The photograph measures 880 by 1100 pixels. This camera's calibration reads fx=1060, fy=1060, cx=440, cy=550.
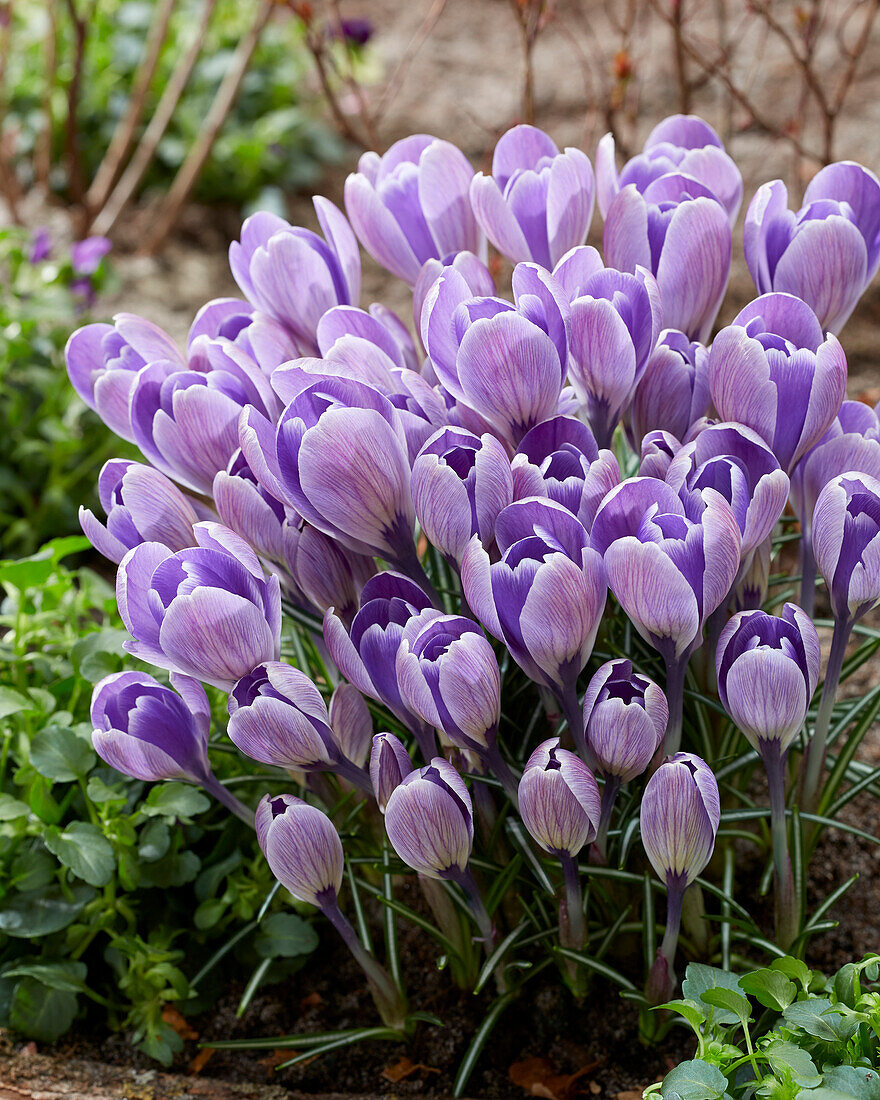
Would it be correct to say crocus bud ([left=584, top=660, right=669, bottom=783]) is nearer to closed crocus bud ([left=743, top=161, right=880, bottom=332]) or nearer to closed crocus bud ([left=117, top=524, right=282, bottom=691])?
closed crocus bud ([left=117, top=524, right=282, bottom=691])

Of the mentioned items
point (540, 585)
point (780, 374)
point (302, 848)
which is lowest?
point (302, 848)

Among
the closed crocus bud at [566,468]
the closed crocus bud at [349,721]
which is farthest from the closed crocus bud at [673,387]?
the closed crocus bud at [349,721]

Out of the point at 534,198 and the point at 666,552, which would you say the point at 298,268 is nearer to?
the point at 534,198

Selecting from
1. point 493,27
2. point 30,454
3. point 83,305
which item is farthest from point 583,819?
point 493,27

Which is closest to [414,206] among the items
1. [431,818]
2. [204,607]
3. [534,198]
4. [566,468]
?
[534,198]

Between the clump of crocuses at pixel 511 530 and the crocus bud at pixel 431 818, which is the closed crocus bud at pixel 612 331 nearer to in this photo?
the clump of crocuses at pixel 511 530
